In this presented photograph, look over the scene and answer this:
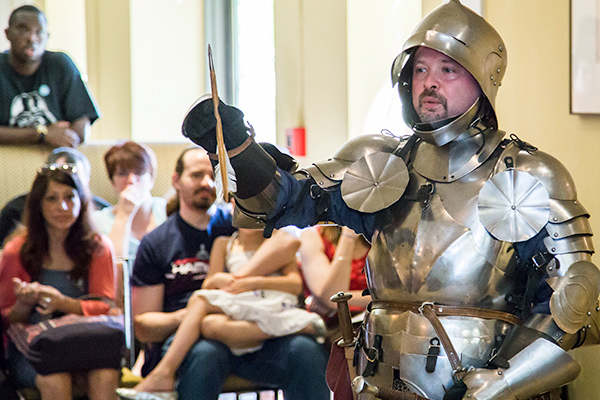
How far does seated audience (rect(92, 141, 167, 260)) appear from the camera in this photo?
13.8 ft

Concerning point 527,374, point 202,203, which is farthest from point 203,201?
point 527,374

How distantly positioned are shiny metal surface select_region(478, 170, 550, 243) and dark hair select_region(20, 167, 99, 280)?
1994mm

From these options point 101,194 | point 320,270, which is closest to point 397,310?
point 320,270

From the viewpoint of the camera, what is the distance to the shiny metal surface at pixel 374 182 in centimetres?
226

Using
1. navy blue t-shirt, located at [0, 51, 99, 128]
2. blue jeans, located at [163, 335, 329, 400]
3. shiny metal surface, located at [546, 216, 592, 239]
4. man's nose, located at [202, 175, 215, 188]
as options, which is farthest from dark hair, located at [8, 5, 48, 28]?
shiny metal surface, located at [546, 216, 592, 239]

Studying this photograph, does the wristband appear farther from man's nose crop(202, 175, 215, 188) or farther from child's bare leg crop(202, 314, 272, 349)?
child's bare leg crop(202, 314, 272, 349)

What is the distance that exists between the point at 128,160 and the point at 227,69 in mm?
3137

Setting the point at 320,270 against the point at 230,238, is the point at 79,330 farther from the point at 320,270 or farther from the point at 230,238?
the point at 320,270

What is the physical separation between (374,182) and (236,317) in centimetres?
132

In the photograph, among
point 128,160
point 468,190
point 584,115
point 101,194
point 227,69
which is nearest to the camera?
point 468,190

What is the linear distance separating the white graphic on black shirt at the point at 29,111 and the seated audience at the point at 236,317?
72.2 inches

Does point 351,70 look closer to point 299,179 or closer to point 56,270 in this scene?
point 56,270

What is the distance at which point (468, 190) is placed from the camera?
2.22 meters

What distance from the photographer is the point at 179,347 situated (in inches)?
133
